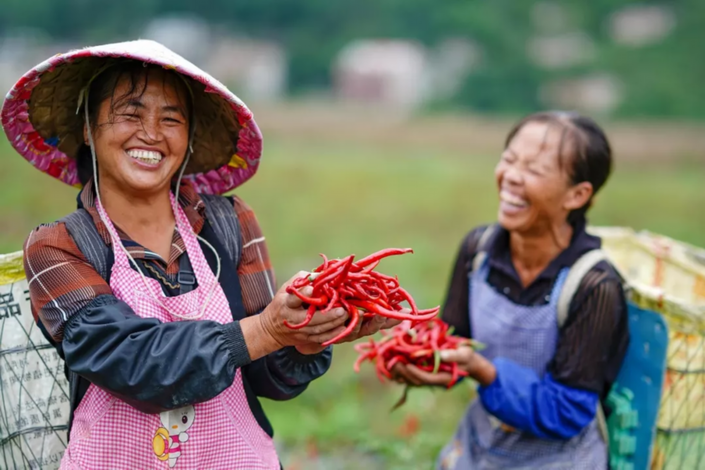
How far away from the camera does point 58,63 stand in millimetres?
1970

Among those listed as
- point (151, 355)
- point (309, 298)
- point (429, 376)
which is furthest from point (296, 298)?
point (429, 376)

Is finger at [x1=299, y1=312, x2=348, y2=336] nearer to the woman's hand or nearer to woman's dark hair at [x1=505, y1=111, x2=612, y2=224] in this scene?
the woman's hand

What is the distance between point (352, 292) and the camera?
72.4 inches

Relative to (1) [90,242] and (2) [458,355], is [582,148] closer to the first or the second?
(2) [458,355]

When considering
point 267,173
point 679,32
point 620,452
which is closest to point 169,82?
point 620,452

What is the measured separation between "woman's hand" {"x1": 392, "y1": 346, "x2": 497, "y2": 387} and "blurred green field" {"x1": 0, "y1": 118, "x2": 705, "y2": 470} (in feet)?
5.02

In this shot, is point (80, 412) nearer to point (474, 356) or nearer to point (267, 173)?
point (474, 356)

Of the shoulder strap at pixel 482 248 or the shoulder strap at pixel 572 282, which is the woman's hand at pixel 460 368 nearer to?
the shoulder strap at pixel 572 282

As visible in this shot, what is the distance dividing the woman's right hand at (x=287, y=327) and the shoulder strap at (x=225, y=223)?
1.31ft

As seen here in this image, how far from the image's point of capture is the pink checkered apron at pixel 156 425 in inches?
76.0

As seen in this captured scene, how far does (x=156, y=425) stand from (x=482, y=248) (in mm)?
1581

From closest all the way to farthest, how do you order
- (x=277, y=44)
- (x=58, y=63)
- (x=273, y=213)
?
(x=58, y=63)
(x=273, y=213)
(x=277, y=44)

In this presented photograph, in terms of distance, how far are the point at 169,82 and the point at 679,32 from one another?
1777 centimetres

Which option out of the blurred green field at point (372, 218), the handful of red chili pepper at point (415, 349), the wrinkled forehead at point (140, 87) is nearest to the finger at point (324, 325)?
the wrinkled forehead at point (140, 87)
